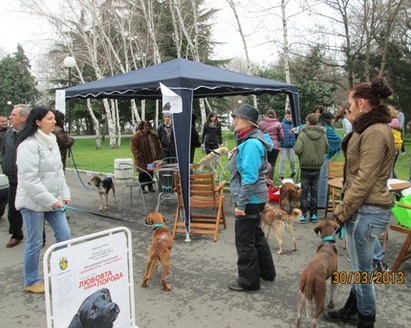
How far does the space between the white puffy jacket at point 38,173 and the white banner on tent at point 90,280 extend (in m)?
1.24

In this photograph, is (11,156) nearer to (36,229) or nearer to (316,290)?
(36,229)

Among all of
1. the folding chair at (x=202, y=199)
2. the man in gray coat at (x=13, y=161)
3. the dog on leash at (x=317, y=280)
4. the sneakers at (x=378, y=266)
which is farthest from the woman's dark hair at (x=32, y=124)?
the sneakers at (x=378, y=266)

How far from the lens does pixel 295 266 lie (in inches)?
168

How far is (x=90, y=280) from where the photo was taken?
226 centimetres

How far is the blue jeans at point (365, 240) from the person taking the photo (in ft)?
8.05

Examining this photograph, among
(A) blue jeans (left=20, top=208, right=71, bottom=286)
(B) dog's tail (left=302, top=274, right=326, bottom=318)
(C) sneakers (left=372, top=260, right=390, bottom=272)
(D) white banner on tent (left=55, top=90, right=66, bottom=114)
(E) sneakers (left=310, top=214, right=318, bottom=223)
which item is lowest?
(C) sneakers (left=372, top=260, right=390, bottom=272)

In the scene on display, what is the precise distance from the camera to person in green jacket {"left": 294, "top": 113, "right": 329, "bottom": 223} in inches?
226

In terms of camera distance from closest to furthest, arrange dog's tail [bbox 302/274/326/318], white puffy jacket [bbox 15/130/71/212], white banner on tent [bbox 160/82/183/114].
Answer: dog's tail [bbox 302/274/326/318] → white puffy jacket [bbox 15/130/71/212] → white banner on tent [bbox 160/82/183/114]

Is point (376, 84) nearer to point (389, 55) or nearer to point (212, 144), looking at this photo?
point (212, 144)

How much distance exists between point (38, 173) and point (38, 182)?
12 centimetres

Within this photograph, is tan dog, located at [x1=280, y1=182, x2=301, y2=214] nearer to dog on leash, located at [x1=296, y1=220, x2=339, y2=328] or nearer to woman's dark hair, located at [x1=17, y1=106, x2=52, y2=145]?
dog on leash, located at [x1=296, y1=220, x2=339, y2=328]

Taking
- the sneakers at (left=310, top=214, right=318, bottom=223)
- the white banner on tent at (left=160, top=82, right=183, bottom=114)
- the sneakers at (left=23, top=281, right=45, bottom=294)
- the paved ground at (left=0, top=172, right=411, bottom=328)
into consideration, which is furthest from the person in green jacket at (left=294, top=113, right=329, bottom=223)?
the sneakers at (left=23, top=281, right=45, bottom=294)

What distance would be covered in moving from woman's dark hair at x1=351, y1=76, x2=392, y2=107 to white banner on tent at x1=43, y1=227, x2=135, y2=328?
1968 mm
